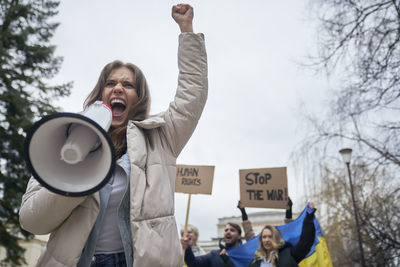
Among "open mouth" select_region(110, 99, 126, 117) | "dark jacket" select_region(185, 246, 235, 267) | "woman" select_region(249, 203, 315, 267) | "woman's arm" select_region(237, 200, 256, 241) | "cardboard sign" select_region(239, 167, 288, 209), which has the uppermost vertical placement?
"cardboard sign" select_region(239, 167, 288, 209)

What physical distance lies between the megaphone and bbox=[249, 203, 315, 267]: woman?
3.67 metres

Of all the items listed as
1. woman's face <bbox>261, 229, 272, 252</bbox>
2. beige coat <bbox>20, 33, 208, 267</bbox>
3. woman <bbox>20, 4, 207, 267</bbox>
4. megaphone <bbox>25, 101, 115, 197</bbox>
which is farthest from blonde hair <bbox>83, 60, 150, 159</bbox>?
woman's face <bbox>261, 229, 272, 252</bbox>

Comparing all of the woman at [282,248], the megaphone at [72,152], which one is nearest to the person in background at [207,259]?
the woman at [282,248]

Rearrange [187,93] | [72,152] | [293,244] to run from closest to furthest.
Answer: [72,152]
[187,93]
[293,244]

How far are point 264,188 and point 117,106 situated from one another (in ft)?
14.7

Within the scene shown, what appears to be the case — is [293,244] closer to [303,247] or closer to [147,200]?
[303,247]

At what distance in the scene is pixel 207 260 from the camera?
546 centimetres

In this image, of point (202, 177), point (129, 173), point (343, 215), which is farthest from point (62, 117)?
point (343, 215)

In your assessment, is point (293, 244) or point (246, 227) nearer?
point (293, 244)

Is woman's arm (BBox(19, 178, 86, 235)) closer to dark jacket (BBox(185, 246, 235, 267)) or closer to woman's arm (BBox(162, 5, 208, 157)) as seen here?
woman's arm (BBox(162, 5, 208, 157))

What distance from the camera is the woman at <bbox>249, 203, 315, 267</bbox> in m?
Answer: 4.46

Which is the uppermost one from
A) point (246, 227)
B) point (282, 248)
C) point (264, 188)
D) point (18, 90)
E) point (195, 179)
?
point (18, 90)

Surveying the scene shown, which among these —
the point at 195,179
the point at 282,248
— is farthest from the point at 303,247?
the point at 195,179

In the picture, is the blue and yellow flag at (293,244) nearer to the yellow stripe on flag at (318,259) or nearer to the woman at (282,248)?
the yellow stripe on flag at (318,259)
